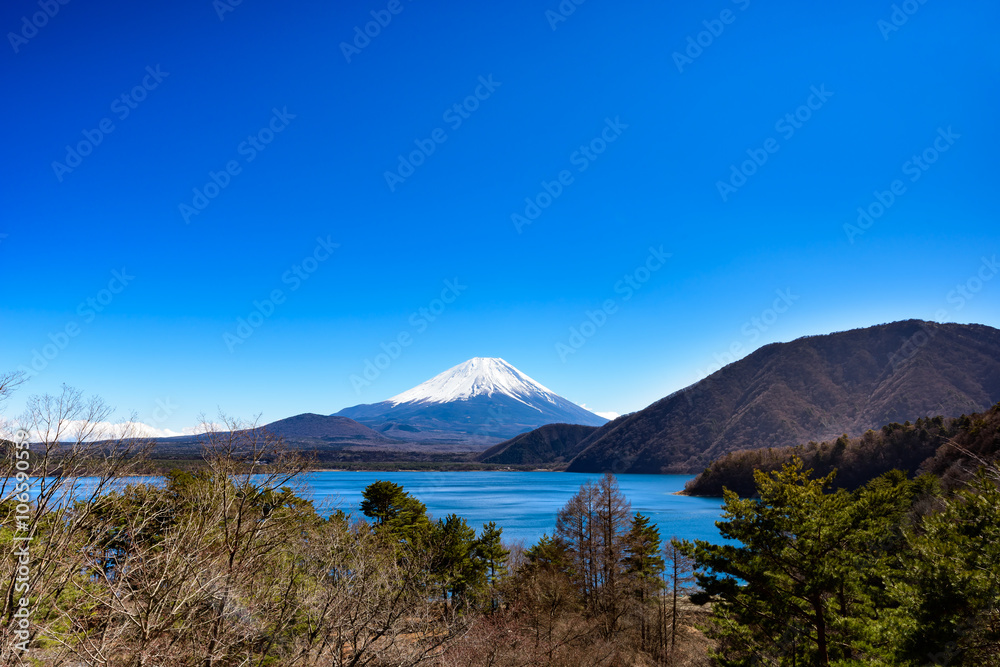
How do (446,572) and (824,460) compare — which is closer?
(446,572)

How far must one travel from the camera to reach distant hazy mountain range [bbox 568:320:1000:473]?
111m

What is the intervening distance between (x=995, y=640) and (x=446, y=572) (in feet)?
47.8

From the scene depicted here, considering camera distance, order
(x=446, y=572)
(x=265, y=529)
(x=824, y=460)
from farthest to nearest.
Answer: (x=824, y=460) < (x=446, y=572) < (x=265, y=529)

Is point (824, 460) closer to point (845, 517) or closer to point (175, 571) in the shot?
point (845, 517)

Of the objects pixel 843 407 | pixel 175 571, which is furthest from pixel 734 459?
pixel 175 571

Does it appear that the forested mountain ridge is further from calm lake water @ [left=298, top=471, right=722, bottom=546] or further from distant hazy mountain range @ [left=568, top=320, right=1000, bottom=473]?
distant hazy mountain range @ [left=568, top=320, right=1000, bottom=473]

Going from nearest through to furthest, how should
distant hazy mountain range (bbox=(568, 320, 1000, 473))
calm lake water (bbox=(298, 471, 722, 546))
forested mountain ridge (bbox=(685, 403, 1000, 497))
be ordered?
forested mountain ridge (bbox=(685, 403, 1000, 497)) → calm lake water (bbox=(298, 471, 722, 546)) → distant hazy mountain range (bbox=(568, 320, 1000, 473))

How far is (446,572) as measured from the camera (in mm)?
17516

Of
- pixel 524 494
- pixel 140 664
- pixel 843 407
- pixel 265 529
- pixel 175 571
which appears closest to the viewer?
pixel 140 664

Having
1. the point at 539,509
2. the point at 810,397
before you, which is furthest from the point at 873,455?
the point at 810,397

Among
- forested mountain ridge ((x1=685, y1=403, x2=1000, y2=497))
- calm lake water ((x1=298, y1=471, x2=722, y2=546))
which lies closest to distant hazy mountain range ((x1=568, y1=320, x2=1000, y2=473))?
forested mountain ridge ((x1=685, y1=403, x2=1000, y2=497))

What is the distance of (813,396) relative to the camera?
13225cm

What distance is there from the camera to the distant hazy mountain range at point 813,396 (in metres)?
111

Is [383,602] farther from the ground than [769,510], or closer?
closer
